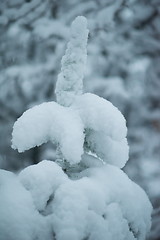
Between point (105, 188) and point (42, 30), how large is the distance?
4.05m

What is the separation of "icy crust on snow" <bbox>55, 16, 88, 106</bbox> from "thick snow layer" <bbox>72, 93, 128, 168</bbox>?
0.20 feet

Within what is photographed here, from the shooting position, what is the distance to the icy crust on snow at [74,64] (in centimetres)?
166

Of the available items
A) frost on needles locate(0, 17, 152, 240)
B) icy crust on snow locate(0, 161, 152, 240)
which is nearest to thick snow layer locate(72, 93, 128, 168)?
frost on needles locate(0, 17, 152, 240)

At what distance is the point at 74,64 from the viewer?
1678 mm

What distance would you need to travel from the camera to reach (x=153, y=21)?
4.96m

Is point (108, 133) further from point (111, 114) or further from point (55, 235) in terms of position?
point (55, 235)

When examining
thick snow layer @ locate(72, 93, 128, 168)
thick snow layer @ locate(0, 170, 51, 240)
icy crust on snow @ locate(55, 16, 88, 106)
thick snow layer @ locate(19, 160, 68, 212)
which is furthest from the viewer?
icy crust on snow @ locate(55, 16, 88, 106)

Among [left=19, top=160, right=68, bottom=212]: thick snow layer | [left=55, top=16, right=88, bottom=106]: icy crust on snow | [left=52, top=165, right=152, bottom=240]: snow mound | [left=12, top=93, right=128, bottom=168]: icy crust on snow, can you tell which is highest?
[left=55, top=16, right=88, bottom=106]: icy crust on snow

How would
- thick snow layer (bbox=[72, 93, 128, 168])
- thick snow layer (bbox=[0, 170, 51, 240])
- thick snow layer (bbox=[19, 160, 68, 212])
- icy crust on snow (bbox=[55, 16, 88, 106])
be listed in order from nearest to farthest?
thick snow layer (bbox=[0, 170, 51, 240]) → thick snow layer (bbox=[19, 160, 68, 212]) → thick snow layer (bbox=[72, 93, 128, 168]) → icy crust on snow (bbox=[55, 16, 88, 106])

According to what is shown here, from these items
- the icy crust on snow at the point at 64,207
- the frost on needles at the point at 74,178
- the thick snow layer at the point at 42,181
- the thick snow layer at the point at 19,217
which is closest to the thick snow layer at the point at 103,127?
the frost on needles at the point at 74,178

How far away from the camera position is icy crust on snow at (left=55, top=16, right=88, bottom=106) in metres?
1.66

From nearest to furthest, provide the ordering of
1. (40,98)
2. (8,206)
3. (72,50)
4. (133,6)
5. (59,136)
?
(8,206), (59,136), (72,50), (133,6), (40,98)

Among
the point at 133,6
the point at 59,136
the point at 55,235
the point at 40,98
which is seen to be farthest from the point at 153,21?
the point at 55,235

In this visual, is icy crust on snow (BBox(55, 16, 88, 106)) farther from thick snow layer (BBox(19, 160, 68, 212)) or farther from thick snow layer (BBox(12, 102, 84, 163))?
thick snow layer (BBox(19, 160, 68, 212))
